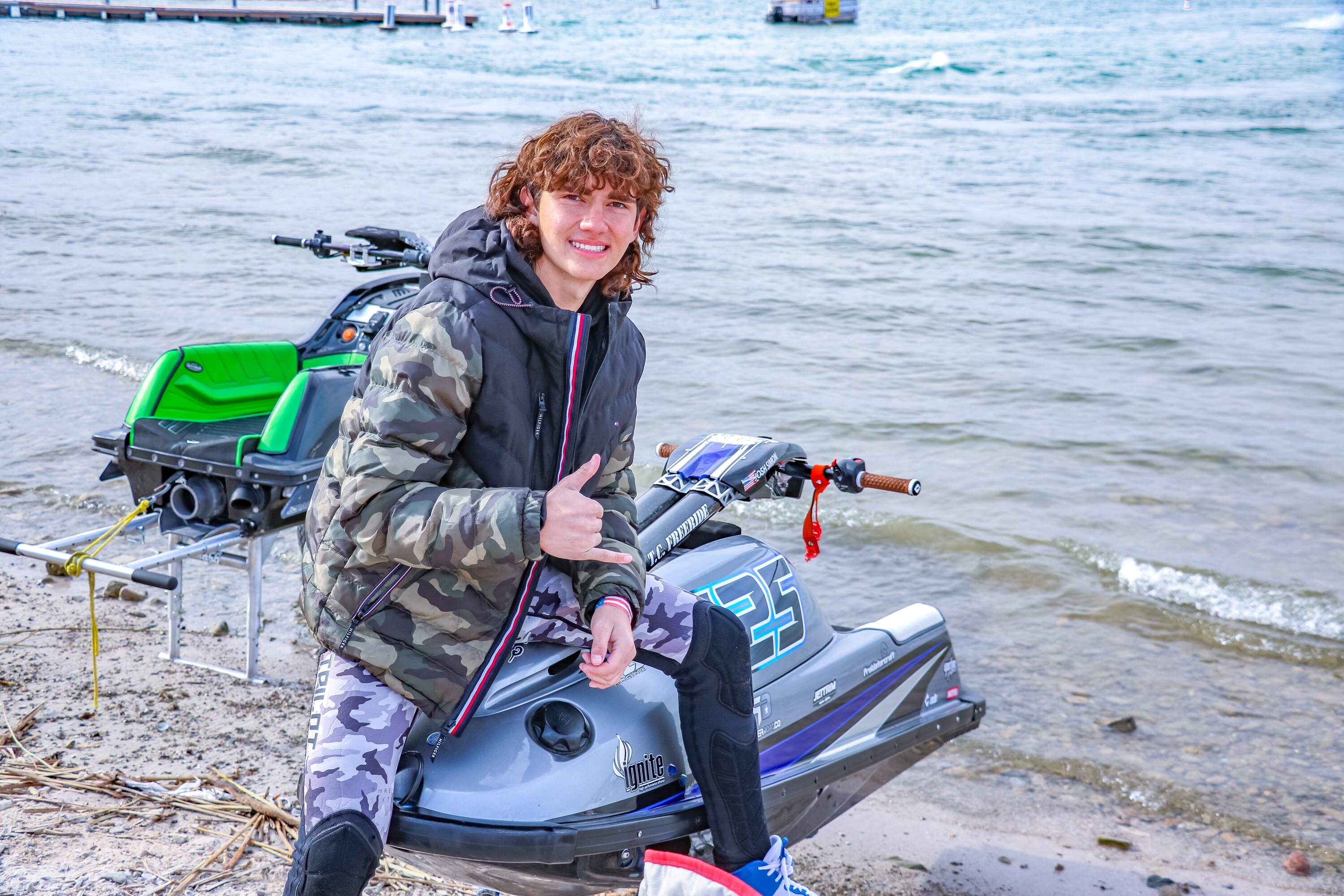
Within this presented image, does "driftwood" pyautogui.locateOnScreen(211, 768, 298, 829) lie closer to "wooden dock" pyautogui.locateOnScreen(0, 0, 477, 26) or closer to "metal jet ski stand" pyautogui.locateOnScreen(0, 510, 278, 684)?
"metal jet ski stand" pyautogui.locateOnScreen(0, 510, 278, 684)

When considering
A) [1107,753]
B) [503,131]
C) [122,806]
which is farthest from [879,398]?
[503,131]

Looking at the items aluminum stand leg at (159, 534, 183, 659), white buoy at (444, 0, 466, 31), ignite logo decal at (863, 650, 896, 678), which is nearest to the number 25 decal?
ignite logo decal at (863, 650, 896, 678)

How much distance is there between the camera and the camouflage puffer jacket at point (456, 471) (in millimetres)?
1969

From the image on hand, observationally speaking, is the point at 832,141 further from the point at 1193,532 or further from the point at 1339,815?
the point at 1339,815

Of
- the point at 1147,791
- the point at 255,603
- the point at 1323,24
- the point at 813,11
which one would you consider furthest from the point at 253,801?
the point at 813,11

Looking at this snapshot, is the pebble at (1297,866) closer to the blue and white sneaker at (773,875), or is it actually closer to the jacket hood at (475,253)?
the blue and white sneaker at (773,875)

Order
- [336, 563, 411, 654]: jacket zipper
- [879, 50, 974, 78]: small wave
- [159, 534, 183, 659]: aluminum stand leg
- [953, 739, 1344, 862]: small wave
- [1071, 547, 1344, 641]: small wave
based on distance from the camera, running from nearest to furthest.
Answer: [336, 563, 411, 654]: jacket zipper
[953, 739, 1344, 862]: small wave
[159, 534, 183, 659]: aluminum stand leg
[1071, 547, 1344, 641]: small wave
[879, 50, 974, 78]: small wave

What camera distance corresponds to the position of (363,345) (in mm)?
4332

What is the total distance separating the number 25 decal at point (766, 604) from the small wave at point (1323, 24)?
5220 cm

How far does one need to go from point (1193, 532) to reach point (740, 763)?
4.55 metres

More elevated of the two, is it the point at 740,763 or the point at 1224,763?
the point at 740,763

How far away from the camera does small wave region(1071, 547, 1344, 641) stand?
5184 mm

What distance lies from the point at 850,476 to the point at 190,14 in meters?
63.9

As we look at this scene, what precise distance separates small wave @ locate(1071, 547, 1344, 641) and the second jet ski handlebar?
2985 mm
